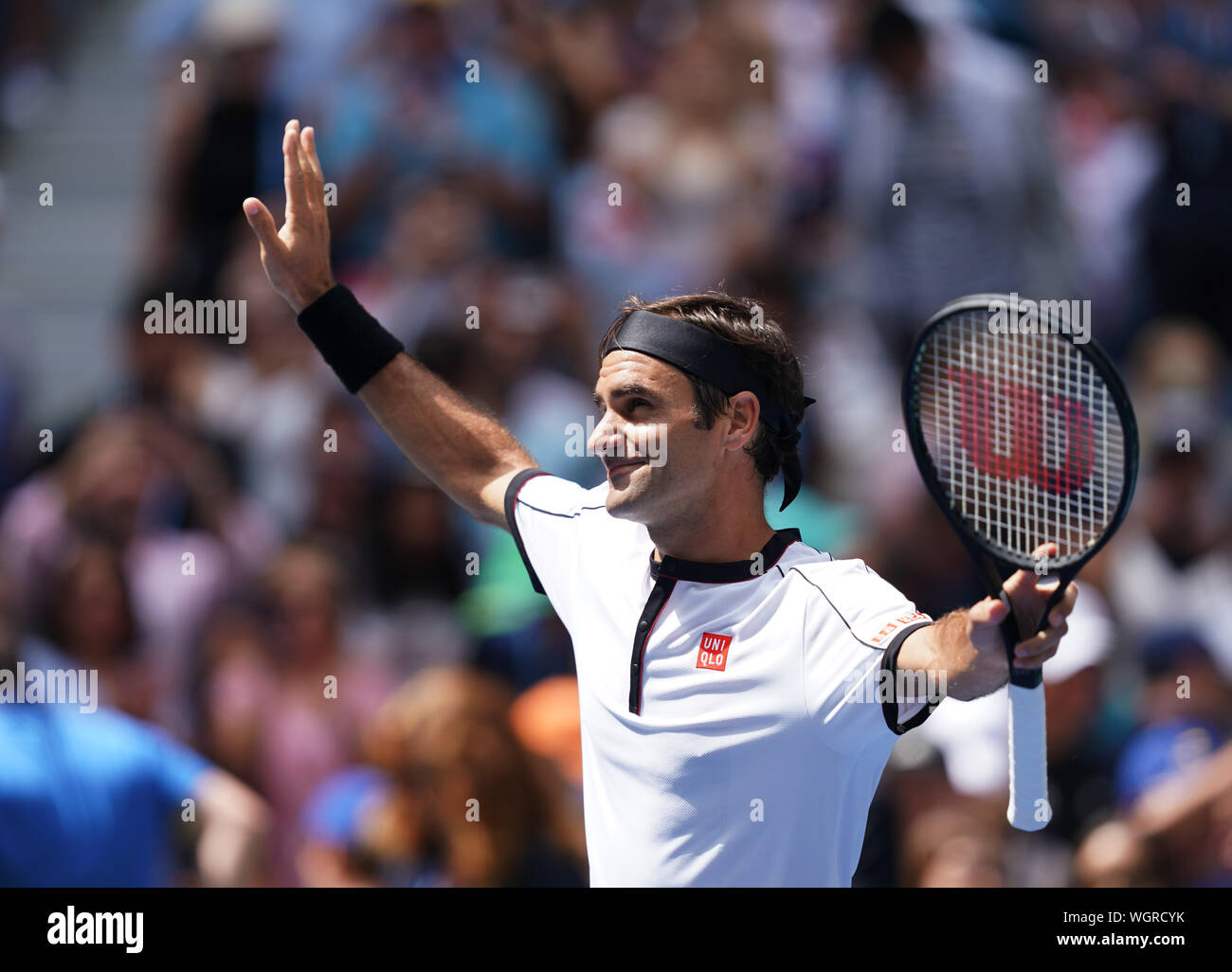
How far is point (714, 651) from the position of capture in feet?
10.4

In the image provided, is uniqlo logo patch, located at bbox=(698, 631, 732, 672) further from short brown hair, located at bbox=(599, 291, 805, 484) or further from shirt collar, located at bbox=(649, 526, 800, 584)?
short brown hair, located at bbox=(599, 291, 805, 484)

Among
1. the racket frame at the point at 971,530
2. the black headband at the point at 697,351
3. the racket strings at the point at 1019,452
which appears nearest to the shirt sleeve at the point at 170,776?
the black headband at the point at 697,351

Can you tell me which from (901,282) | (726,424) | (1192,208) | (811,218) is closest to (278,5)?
(811,218)

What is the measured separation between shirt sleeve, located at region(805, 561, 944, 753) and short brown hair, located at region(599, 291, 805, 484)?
34 centimetres

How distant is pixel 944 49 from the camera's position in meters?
7.75

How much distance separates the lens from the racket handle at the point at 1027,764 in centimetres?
287

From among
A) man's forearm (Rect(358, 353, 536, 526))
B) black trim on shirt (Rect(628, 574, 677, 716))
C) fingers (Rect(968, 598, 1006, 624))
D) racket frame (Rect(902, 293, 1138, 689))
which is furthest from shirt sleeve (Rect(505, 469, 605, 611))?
fingers (Rect(968, 598, 1006, 624))

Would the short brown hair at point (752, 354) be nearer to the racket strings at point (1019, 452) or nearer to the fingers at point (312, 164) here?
the racket strings at point (1019, 452)

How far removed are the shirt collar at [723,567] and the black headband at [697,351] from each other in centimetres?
26

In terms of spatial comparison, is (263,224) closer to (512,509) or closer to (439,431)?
(439,431)

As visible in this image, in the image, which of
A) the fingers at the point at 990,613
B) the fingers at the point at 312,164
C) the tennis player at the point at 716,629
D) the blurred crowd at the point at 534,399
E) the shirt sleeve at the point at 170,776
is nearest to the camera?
the fingers at the point at 990,613

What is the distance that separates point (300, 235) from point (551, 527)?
86 centimetres

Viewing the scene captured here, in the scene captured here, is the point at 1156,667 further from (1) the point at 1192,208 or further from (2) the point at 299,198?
(2) the point at 299,198

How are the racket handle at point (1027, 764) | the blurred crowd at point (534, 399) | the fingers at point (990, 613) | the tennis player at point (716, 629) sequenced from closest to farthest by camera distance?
the fingers at point (990, 613), the racket handle at point (1027, 764), the tennis player at point (716, 629), the blurred crowd at point (534, 399)
